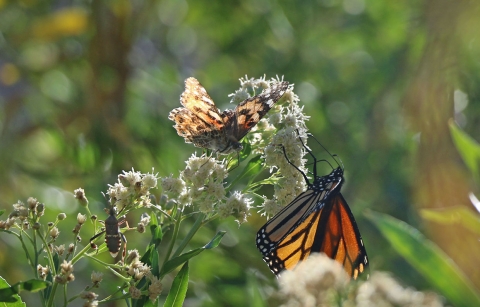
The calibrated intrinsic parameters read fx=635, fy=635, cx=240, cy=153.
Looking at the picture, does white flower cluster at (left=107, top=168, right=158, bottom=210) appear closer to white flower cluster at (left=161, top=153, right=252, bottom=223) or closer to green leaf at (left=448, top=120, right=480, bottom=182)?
white flower cluster at (left=161, top=153, right=252, bottom=223)

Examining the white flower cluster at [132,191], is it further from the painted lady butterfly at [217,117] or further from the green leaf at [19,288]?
the green leaf at [19,288]

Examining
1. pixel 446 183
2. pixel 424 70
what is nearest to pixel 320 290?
pixel 446 183

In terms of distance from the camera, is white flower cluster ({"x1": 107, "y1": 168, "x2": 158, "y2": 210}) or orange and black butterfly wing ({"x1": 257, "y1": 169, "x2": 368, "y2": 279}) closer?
white flower cluster ({"x1": 107, "y1": 168, "x2": 158, "y2": 210})

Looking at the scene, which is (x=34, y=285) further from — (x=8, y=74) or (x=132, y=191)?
(x=8, y=74)

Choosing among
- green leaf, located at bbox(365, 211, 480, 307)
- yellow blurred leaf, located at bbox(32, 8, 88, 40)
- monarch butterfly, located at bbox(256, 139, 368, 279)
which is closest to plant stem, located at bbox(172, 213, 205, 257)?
monarch butterfly, located at bbox(256, 139, 368, 279)

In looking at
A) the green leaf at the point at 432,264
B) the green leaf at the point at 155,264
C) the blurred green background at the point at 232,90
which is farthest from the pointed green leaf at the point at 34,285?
the blurred green background at the point at 232,90

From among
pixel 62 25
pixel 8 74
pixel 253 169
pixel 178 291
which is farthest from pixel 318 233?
pixel 8 74
